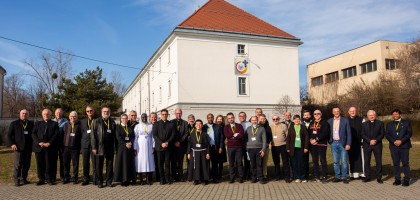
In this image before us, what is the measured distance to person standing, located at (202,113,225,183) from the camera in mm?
9953

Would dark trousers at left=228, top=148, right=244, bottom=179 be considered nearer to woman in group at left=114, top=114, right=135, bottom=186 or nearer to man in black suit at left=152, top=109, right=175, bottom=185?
man in black suit at left=152, top=109, right=175, bottom=185

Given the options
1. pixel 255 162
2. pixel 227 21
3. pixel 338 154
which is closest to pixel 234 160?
pixel 255 162

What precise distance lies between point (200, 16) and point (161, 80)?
7828mm

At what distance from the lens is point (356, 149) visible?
986 cm

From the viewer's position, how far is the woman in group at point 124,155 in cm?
930

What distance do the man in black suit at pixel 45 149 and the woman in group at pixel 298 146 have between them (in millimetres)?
5926

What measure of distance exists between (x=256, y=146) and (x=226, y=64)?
77.9ft

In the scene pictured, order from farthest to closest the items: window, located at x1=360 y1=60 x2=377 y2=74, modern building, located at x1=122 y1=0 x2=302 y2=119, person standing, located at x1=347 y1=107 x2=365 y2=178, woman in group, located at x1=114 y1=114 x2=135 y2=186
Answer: window, located at x1=360 y1=60 x2=377 y2=74, modern building, located at x1=122 y1=0 x2=302 y2=119, person standing, located at x1=347 y1=107 x2=365 y2=178, woman in group, located at x1=114 y1=114 x2=135 y2=186

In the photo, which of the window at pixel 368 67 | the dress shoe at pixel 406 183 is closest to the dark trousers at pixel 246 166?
the dress shoe at pixel 406 183

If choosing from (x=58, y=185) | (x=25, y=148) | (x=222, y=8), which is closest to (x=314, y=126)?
(x=58, y=185)

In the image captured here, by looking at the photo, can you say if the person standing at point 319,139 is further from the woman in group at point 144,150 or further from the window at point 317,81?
the window at point 317,81

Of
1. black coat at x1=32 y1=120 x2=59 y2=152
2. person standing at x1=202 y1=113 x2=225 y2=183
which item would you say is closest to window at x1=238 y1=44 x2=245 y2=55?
person standing at x1=202 y1=113 x2=225 y2=183

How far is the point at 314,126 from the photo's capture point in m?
9.71

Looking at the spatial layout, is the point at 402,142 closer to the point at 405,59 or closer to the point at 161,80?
the point at 405,59
